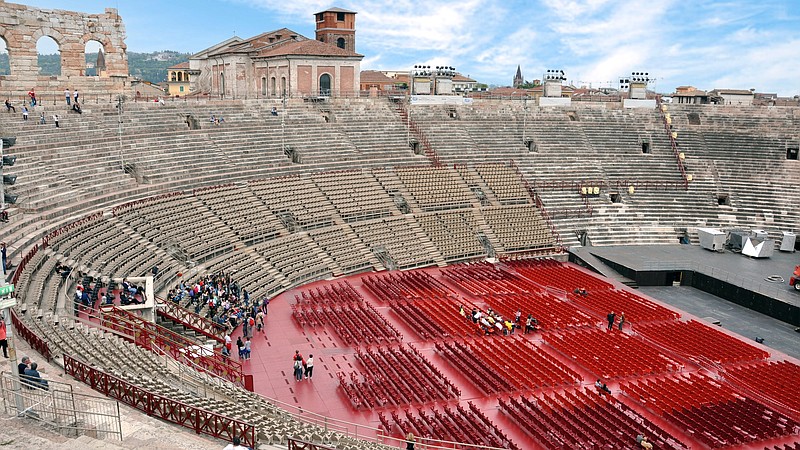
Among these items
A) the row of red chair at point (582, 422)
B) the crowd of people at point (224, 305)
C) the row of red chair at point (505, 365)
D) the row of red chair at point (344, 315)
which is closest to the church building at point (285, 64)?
the row of red chair at point (344, 315)

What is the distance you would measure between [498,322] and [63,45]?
29326 millimetres

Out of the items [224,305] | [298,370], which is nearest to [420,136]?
[224,305]

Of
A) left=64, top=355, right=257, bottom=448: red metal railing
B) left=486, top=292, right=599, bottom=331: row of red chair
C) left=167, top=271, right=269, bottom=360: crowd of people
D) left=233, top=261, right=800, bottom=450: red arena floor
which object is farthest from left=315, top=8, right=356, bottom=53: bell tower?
left=64, top=355, right=257, bottom=448: red metal railing

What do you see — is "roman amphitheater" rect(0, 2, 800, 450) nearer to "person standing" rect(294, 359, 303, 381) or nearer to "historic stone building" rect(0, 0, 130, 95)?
"person standing" rect(294, 359, 303, 381)

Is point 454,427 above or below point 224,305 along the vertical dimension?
below

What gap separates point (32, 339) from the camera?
15914mm

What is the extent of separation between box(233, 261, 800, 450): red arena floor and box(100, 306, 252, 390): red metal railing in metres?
1.55

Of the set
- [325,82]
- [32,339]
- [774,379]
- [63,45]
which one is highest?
[63,45]

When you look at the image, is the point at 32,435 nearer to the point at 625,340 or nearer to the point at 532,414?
the point at 532,414

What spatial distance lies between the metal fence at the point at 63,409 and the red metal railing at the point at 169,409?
0.61 m

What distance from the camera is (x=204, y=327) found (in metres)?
23.7

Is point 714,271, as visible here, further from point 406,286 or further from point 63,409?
point 63,409

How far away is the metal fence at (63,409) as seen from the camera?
12.3 m

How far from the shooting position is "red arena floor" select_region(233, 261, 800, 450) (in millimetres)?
18750
